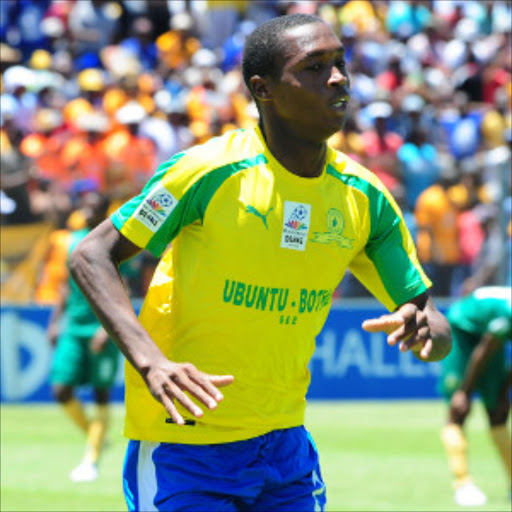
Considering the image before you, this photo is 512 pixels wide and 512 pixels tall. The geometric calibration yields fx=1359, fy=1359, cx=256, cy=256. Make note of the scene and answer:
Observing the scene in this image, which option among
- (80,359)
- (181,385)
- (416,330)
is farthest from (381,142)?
(181,385)

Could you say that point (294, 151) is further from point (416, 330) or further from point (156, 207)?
point (416, 330)

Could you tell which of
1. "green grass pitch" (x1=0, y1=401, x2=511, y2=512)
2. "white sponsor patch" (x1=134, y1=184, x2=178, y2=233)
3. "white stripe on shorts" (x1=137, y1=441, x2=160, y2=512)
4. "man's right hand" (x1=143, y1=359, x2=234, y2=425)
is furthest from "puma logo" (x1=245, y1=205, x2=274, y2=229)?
"green grass pitch" (x1=0, y1=401, x2=511, y2=512)

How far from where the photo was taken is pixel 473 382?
9625mm

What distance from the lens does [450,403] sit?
10008 millimetres

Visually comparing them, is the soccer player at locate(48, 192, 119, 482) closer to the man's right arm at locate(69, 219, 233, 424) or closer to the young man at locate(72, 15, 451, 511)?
→ the young man at locate(72, 15, 451, 511)

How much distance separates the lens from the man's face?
4457mm

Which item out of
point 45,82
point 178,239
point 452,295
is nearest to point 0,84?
point 45,82

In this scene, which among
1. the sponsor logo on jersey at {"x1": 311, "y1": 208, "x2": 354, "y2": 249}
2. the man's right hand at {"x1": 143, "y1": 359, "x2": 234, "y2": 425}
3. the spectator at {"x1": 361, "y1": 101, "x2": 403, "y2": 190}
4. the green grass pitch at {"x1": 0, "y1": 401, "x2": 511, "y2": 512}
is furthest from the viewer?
the spectator at {"x1": 361, "y1": 101, "x2": 403, "y2": 190}

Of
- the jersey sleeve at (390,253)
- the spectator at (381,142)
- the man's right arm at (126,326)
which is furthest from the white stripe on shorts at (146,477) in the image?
the spectator at (381,142)

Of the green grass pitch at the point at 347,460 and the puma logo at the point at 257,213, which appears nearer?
the puma logo at the point at 257,213

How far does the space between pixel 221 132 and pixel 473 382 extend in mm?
8509

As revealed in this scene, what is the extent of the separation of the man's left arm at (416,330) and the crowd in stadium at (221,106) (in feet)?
25.5

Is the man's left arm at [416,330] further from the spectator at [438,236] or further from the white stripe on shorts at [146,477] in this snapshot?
the spectator at [438,236]

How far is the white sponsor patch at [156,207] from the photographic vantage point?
435 cm
